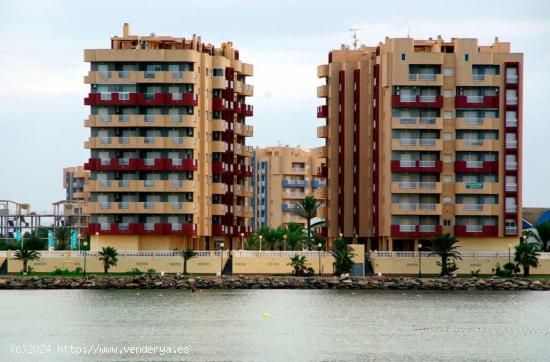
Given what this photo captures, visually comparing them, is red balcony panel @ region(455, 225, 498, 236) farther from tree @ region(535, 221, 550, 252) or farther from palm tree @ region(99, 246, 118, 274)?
palm tree @ region(99, 246, 118, 274)

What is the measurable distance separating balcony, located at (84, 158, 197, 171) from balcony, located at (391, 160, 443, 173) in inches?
868

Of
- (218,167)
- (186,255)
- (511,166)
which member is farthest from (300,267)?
(511,166)

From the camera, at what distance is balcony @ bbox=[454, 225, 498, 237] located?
16850 centimetres

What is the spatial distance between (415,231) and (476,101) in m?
15.3

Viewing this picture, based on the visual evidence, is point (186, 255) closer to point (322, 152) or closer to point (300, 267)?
point (300, 267)

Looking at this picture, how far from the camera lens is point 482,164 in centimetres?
16838

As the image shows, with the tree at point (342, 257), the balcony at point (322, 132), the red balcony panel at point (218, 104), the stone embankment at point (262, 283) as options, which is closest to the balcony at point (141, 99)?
the red balcony panel at point (218, 104)

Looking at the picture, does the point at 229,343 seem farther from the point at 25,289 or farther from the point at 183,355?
the point at 25,289

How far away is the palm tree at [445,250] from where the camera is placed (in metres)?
158

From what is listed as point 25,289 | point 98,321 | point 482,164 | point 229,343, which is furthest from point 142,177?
point 229,343

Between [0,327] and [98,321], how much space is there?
29.2 feet

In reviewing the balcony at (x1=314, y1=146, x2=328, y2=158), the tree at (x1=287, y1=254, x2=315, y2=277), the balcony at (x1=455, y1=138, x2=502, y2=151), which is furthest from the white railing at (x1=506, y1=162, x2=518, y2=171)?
the tree at (x1=287, y1=254, x2=315, y2=277)

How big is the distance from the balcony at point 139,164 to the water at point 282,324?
897 inches

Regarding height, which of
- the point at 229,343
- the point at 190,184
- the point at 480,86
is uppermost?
the point at 480,86
